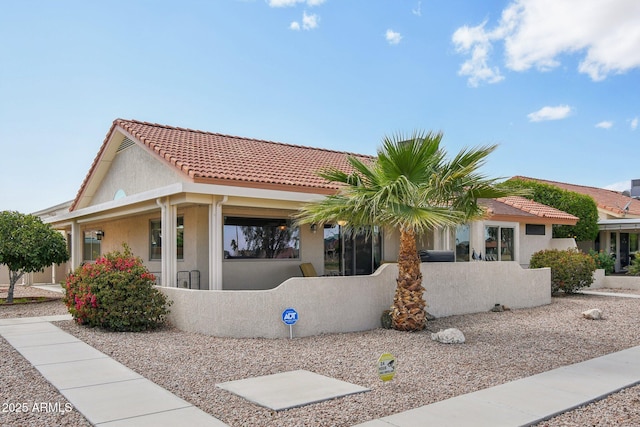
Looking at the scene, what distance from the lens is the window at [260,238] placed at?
1388 centimetres

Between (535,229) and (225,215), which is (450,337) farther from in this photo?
(535,229)

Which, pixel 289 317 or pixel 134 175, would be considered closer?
pixel 289 317

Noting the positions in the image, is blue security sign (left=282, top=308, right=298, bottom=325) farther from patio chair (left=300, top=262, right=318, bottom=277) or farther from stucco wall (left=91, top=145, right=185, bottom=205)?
patio chair (left=300, top=262, right=318, bottom=277)

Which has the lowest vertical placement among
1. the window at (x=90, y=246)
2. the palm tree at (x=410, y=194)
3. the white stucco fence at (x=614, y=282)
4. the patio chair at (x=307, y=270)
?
the white stucco fence at (x=614, y=282)

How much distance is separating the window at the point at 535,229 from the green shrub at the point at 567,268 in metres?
3.29

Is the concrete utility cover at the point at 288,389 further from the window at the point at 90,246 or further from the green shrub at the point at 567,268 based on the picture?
the window at the point at 90,246

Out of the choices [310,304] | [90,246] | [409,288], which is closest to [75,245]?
[90,246]

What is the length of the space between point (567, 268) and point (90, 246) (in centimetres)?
1860

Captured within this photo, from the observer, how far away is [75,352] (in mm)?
8656

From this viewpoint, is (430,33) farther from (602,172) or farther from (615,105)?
(602,172)

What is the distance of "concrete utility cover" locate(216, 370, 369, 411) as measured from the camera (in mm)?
6059

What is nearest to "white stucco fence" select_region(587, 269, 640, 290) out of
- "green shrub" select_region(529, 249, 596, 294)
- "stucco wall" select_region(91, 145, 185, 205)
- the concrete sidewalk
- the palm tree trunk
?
"green shrub" select_region(529, 249, 596, 294)

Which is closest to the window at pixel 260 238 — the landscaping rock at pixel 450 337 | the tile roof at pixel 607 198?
the landscaping rock at pixel 450 337

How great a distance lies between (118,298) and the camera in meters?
10.6
